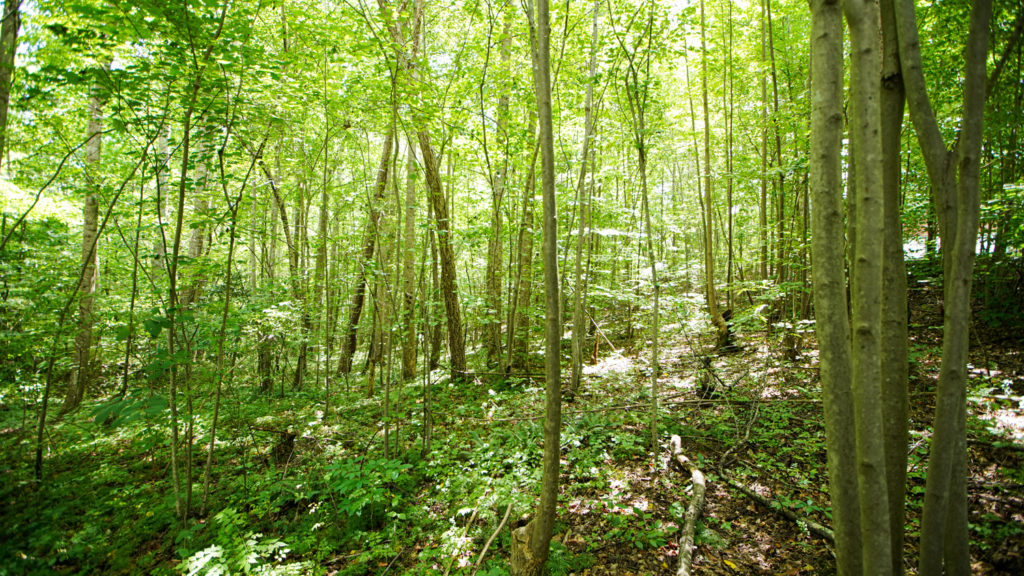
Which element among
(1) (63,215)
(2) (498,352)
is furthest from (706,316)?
(1) (63,215)

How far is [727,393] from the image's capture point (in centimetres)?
545

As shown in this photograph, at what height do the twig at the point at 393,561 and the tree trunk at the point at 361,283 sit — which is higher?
the tree trunk at the point at 361,283

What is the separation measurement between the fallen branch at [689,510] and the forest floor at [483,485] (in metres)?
0.10

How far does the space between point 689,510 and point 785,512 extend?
759 millimetres

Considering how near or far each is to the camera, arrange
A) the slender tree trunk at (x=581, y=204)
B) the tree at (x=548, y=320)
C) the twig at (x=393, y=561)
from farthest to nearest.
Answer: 1. the slender tree trunk at (x=581, y=204)
2. the twig at (x=393, y=561)
3. the tree at (x=548, y=320)

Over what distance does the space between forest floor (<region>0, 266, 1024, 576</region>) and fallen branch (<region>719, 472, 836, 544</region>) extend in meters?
0.03

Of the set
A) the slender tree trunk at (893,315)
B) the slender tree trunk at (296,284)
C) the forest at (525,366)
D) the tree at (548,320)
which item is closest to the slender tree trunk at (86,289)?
the forest at (525,366)

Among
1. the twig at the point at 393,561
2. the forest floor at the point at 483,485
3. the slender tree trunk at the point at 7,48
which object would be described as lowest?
the twig at the point at 393,561

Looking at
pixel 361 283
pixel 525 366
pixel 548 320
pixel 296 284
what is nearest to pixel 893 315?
pixel 548 320

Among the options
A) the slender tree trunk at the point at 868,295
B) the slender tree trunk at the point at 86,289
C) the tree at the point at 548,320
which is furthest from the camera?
the slender tree trunk at the point at 86,289

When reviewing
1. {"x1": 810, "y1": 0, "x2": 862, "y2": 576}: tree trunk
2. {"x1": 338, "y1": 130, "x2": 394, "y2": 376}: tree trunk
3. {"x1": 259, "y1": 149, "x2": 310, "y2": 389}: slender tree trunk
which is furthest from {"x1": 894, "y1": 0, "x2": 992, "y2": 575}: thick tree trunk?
{"x1": 259, "y1": 149, "x2": 310, "y2": 389}: slender tree trunk

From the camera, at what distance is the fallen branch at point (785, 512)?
2.94 m

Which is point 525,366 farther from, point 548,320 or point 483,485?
point 548,320

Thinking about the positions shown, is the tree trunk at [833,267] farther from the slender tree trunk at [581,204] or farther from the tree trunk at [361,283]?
the tree trunk at [361,283]
